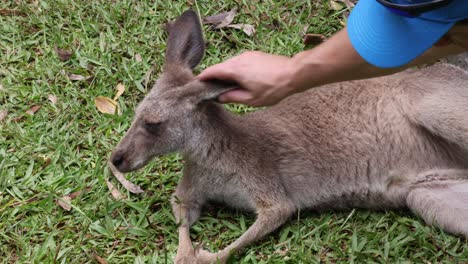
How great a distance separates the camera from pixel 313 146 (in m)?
4.33

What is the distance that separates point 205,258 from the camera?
12.4ft

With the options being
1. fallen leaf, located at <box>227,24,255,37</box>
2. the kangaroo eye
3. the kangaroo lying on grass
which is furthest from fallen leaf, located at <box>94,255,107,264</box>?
fallen leaf, located at <box>227,24,255,37</box>

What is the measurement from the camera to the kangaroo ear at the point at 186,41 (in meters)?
4.20

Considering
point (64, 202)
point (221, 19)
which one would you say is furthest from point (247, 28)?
point (64, 202)

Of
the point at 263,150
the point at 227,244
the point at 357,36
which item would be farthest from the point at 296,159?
the point at 357,36

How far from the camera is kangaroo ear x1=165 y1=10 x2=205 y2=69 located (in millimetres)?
4195

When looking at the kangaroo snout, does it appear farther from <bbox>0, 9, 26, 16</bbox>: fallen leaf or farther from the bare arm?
<bbox>0, 9, 26, 16</bbox>: fallen leaf

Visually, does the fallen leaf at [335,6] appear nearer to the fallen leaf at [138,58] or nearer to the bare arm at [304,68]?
the fallen leaf at [138,58]

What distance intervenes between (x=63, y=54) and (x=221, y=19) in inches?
50.6

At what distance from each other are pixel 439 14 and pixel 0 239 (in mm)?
2669

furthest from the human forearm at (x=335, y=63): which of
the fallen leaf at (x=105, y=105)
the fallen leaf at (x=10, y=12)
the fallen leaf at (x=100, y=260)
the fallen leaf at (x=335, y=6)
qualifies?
the fallen leaf at (x=10, y=12)

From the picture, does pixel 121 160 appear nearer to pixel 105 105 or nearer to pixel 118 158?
pixel 118 158

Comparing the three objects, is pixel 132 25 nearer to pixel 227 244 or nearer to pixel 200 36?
pixel 200 36

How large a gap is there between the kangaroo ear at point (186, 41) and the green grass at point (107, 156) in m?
0.74
